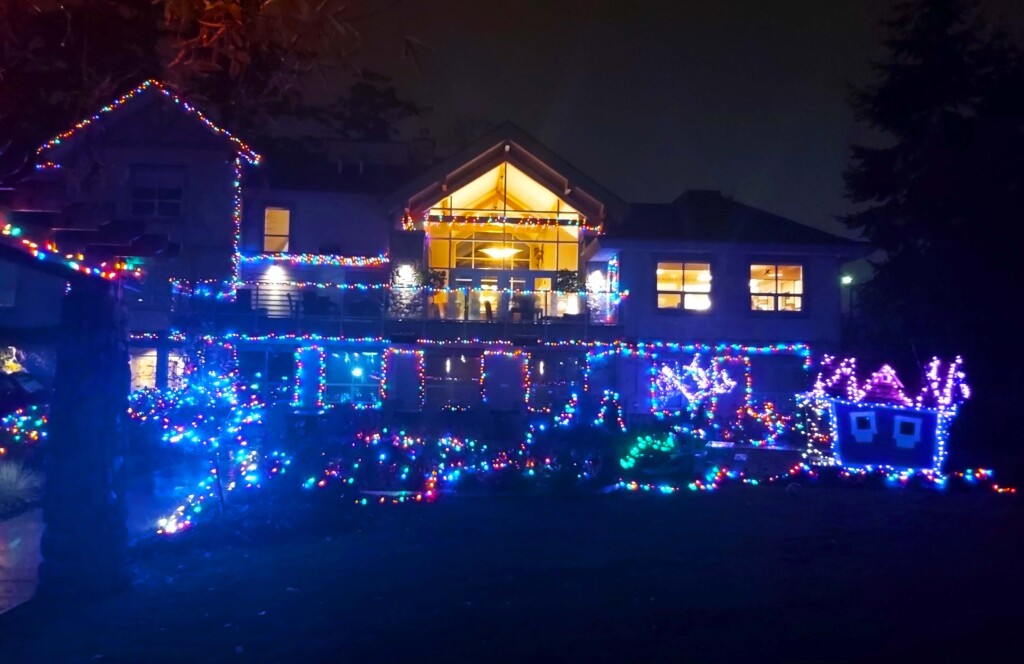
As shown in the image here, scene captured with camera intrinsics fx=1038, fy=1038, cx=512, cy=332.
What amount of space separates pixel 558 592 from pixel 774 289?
20.4 metres

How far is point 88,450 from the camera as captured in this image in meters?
9.18

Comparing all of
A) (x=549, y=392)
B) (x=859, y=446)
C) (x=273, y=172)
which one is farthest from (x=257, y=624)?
(x=273, y=172)

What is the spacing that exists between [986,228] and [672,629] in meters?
24.8

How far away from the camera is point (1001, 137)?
29422 millimetres

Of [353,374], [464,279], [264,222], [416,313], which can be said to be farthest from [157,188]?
[464,279]

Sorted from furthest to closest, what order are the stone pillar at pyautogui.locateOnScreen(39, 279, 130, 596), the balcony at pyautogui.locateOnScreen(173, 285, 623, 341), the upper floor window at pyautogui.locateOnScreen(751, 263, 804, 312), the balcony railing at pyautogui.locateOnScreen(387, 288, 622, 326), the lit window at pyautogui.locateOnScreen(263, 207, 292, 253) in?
the upper floor window at pyautogui.locateOnScreen(751, 263, 804, 312) < the lit window at pyautogui.locateOnScreen(263, 207, 292, 253) < the balcony railing at pyautogui.locateOnScreen(387, 288, 622, 326) < the balcony at pyautogui.locateOnScreen(173, 285, 623, 341) < the stone pillar at pyautogui.locateOnScreen(39, 279, 130, 596)

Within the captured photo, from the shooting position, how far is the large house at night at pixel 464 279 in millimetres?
26484

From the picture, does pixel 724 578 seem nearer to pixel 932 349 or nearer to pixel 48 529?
pixel 48 529

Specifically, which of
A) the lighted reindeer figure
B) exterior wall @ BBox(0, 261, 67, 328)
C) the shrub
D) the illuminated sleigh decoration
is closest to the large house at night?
the lighted reindeer figure

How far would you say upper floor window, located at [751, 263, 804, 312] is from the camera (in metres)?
27.9

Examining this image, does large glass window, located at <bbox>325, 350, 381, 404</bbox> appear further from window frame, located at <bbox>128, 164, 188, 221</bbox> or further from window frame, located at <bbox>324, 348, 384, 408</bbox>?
window frame, located at <bbox>128, 164, 188, 221</bbox>

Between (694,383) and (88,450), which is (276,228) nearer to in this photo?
(694,383)

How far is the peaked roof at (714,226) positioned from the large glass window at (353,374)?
23.8 feet

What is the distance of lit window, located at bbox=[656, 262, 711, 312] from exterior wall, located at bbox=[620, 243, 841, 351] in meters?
0.18
